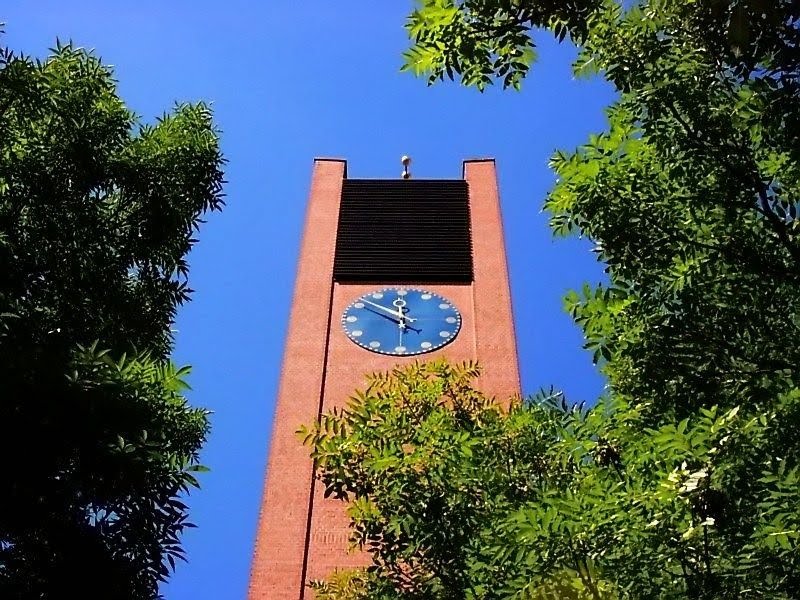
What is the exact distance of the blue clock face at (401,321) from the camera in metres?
17.2

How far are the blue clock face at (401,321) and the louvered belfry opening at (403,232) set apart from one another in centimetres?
58

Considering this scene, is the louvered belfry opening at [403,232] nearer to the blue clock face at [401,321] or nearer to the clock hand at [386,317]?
the blue clock face at [401,321]

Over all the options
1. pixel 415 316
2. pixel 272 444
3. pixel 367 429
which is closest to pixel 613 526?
pixel 367 429

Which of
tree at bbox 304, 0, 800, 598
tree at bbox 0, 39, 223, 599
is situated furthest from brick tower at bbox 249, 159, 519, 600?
tree at bbox 304, 0, 800, 598

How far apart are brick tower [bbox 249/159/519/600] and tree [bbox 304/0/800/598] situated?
893 centimetres

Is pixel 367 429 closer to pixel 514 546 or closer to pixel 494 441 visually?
pixel 494 441

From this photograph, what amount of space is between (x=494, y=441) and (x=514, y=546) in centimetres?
178

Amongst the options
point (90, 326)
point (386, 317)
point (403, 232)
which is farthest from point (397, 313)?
point (90, 326)

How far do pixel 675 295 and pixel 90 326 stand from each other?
128 inches

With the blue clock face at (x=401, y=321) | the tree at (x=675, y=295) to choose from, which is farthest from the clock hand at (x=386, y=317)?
the tree at (x=675, y=295)

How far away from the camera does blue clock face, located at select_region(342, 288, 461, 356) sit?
17.2 m

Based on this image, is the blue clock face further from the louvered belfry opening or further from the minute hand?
the louvered belfry opening

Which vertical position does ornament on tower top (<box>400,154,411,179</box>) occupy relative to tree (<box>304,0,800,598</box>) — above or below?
above

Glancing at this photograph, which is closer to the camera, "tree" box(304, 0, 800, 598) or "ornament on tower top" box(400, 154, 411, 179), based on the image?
"tree" box(304, 0, 800, 598)
